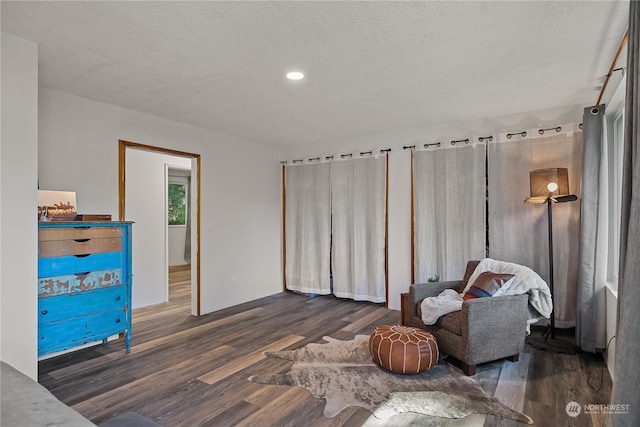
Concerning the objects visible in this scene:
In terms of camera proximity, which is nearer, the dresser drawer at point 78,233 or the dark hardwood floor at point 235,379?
the dark hardwood floor at point 235,379

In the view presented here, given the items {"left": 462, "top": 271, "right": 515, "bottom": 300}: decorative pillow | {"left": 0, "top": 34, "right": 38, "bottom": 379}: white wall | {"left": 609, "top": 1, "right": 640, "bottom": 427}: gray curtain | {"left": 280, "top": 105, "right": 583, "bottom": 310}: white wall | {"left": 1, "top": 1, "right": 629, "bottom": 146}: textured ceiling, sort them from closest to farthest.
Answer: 1. {"left": 609, "top": 1, "right": 640, "bottom": 427}: gray curtain
2. {"left": 1, "top": 1, "right": 629, "bottom": 146}: textured ceiling
3. {"left": 0, "top": 34, "right": 38, "bottom": 379}: white wall
4. {"left": 462, "top": 271, "right": 515, "bottom": 300}: decorative pillow
5. {"left": 280, "top": 105, "right": 583, "bottom": 310}: white wall

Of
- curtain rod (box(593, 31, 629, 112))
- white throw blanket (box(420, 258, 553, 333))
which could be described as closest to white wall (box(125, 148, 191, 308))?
white throw blanket (box(420, 258, 553, 333))

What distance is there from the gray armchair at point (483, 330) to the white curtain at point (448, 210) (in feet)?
4.10

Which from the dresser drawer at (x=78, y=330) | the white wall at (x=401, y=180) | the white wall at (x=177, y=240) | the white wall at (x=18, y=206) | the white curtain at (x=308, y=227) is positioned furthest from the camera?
the white wall at (x=177, y=240)

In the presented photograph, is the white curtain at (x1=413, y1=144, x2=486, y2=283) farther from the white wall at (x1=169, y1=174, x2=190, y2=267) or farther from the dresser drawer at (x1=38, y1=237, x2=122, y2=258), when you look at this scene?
the white wall at (x1=169, y1=174, x2=190, y2=267)

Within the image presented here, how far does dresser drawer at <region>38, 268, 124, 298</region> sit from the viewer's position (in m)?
2.72

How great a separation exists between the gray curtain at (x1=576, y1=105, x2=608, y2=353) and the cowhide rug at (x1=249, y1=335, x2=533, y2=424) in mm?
1366

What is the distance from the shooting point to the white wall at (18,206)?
2186 millimetres

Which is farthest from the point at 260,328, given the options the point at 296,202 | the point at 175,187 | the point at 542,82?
the point at 175,187

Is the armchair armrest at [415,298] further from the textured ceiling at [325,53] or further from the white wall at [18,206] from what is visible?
the white wall at [18,206]

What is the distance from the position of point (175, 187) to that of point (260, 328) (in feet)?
18.9

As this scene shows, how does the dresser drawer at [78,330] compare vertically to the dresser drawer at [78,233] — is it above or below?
below

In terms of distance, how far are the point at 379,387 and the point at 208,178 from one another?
11.1ft

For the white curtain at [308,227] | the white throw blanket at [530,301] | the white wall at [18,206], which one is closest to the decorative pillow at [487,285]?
the white throw blanket at [530,301]
